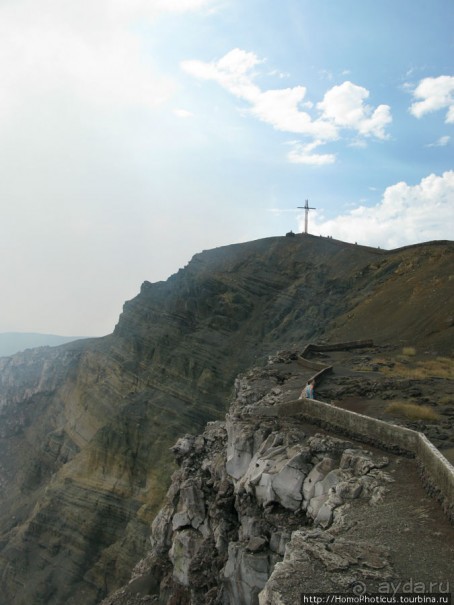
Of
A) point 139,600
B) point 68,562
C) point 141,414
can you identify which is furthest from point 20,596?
point 139,600

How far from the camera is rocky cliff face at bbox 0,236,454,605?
3462cm

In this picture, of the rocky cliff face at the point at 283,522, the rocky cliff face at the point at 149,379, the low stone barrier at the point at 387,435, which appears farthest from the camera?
the rocky cliff face at the point at 149,379

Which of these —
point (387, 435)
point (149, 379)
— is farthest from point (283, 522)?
point (149, 379)

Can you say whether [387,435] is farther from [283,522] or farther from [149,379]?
[149,379]

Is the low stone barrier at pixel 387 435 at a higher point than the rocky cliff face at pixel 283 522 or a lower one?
higher

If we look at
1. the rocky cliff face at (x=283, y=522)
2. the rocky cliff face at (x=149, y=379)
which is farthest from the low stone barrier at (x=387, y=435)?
the rocky cliff face at (x=149, y=379)

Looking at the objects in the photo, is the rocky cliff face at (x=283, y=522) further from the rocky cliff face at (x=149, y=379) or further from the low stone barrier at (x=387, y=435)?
the rocky cliff face at (x=149, y=379)

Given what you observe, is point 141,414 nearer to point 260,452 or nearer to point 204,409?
point 204,409

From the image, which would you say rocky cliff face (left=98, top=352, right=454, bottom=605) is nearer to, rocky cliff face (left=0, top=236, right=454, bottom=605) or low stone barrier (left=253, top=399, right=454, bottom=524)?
low stone barrier (left=253, top=399, right=454, bottom=524)

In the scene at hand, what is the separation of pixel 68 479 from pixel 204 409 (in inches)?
492

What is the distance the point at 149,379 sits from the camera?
4619cm

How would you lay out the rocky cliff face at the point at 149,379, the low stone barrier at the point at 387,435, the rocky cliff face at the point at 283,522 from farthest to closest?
1. the rocky cliff face at the point at 149,379
2. the low stone barrier at the point at 387,435
3. the rocky cliff face at the point at 283,522

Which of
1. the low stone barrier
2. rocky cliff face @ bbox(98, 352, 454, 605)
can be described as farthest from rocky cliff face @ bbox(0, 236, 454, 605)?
rocky cliff face @ bbox(98, 352, 454, 605)

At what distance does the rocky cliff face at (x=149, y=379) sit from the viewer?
1363 inches
